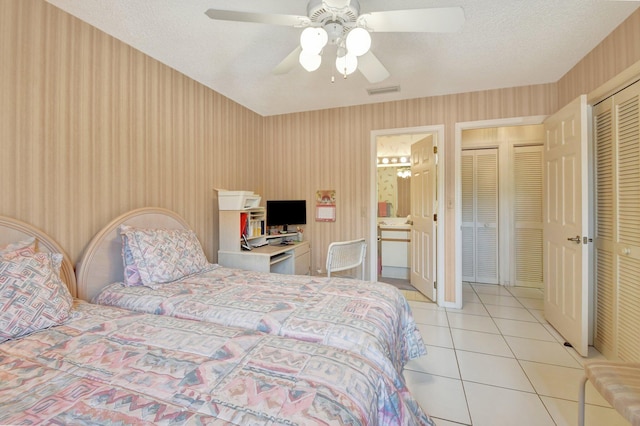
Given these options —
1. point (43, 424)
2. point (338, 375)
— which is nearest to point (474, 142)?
point (338, 375)

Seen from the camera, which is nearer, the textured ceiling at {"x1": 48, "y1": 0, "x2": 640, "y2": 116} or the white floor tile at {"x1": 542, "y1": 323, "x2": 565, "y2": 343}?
the textured ceiling at {"x1": 48, "y1": 0, "x2": 640, "y2": 116}

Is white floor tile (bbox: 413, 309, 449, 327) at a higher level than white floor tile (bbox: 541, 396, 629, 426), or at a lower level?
higher

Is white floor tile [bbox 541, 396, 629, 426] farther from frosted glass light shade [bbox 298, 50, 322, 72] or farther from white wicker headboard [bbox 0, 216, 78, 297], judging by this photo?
white wicker headboard [bbox 0, 216, 78, 297]

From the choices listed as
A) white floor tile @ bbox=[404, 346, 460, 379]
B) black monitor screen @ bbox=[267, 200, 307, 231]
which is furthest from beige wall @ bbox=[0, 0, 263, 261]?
white floor tile @ bbox=[404, 346, 460, 379]

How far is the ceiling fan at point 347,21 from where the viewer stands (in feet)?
4.59

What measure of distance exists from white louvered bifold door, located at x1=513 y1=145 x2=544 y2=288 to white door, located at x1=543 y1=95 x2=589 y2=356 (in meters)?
1.25

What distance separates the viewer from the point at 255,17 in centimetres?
145

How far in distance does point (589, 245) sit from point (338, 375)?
2.68 m

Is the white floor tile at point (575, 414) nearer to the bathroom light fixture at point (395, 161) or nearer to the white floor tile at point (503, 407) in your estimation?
the white floor tile at point (503, 407)

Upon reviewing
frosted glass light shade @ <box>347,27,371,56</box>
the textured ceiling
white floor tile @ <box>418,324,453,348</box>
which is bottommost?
white floor tile @ <box>418,324,453,348</box>

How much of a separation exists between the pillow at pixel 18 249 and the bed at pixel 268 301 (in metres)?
0.36

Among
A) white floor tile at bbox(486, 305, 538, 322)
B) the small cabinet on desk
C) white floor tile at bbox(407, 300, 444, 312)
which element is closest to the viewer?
the small cabinet on desk

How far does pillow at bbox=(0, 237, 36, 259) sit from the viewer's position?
1391 mm

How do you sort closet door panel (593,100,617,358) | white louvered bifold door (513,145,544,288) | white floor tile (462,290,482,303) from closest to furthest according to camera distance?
closet door panel (593,100,617,358) → white floor tile (462,290,482,303) → white louvered bifold door (513,145,544,288)
